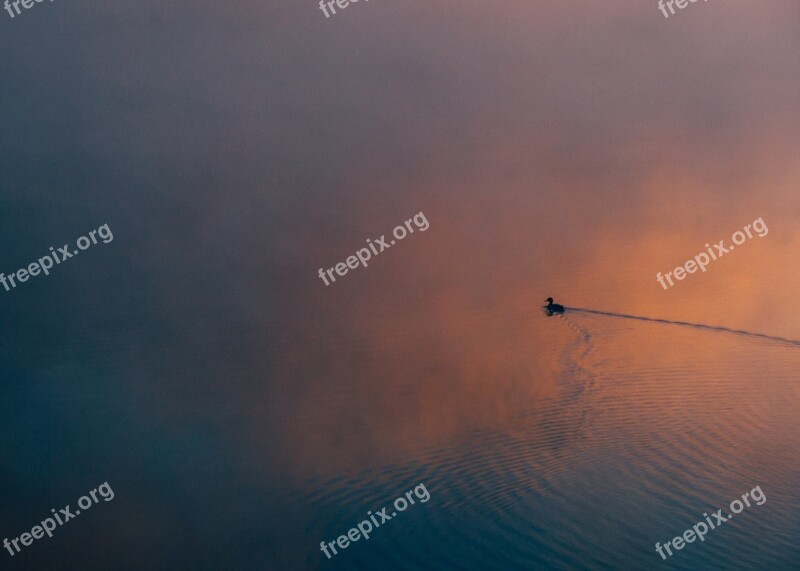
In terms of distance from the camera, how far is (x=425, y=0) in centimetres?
437

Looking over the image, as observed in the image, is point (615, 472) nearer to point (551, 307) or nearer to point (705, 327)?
point (551, 307)

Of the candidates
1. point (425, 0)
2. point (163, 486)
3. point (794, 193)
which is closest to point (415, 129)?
point (425, 0)

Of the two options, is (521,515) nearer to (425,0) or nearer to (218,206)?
(218,206)

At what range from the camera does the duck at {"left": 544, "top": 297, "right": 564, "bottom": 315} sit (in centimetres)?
435

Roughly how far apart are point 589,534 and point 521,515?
0.33 m

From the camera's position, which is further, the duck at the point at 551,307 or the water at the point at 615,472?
the duck at the point at 551,307

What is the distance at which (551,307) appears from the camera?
4348 millimetres

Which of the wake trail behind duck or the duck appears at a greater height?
the duck

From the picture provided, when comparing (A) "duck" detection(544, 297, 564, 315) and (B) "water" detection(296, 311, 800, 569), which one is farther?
(A) "duck" detection(544, 297, 564, 315)

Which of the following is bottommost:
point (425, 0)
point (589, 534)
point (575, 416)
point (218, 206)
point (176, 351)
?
point (589, 534)

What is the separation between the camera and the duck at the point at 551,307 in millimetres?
4346

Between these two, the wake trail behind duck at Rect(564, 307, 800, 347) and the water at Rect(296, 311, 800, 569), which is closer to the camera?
the water at Rect(296, 311, 800, 569)

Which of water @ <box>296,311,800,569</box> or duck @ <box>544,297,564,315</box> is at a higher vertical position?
duck @ <box>544,297,564,315</box>

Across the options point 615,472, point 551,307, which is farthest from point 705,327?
point 615,472
